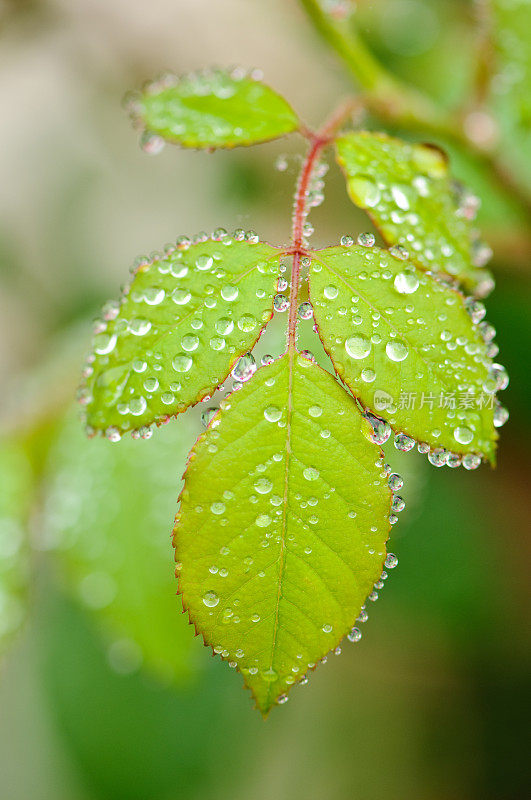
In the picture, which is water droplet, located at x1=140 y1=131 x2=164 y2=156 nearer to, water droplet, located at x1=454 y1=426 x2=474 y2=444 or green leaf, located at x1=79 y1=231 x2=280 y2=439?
green leaf, located at x1=79 y1=231 x2=280 y2=439

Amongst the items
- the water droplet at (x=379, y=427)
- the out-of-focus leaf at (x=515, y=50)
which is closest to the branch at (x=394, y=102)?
the out-of-focus leaf at (x=515, y=50)

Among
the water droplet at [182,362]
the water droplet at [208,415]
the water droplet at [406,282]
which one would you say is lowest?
the water droplet at [208,415]

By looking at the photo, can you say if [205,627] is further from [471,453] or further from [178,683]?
[178,683]

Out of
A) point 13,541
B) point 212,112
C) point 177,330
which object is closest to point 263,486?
point 177,330

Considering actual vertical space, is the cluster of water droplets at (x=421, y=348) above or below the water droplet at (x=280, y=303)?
below

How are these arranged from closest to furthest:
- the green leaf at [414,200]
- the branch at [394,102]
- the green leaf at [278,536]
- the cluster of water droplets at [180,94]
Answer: the green leaf at [278,536] < the green leaf at [414,200] < the cluster of water droplets at [180,94] < the branch at [394,102]

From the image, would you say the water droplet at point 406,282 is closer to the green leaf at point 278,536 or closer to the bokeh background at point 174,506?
the green leaf at point 278,536

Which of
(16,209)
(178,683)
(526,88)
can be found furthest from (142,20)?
(178,683)

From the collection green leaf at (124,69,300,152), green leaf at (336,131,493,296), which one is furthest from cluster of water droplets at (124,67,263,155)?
green leaf at (336,131,493,296)
